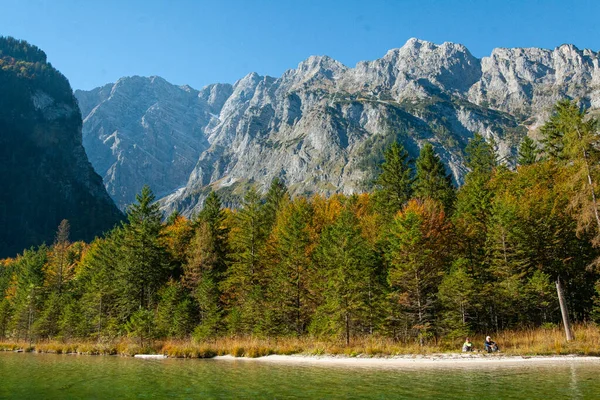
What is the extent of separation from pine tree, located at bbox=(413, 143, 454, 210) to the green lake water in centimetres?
4005

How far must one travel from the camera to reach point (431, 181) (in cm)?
6462

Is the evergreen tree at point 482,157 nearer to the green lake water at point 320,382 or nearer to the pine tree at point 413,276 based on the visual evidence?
the pine tree at point 413,276

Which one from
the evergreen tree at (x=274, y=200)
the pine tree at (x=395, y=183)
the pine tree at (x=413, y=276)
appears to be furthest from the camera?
the evergreen tree at (x=274, y=200)

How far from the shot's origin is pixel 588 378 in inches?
736

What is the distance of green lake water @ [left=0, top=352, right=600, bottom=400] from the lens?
1697 centimetres

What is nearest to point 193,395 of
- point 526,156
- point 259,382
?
point 259,382

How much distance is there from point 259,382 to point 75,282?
6219cm

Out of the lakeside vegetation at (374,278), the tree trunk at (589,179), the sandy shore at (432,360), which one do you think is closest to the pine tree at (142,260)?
the lakeside vegetation at (374,278)

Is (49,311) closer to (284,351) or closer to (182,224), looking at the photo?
(182,224)

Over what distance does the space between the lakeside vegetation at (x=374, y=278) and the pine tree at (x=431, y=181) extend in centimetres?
25

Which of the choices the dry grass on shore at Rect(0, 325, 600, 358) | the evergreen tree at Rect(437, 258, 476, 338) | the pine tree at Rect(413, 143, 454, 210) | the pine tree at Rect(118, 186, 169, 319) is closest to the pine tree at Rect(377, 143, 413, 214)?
the pine tree at Rect(413, 143, 454, 210)

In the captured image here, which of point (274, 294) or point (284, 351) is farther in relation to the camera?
point (274, 294)

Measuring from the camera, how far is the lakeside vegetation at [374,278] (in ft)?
116

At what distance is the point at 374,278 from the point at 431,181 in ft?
97.8
